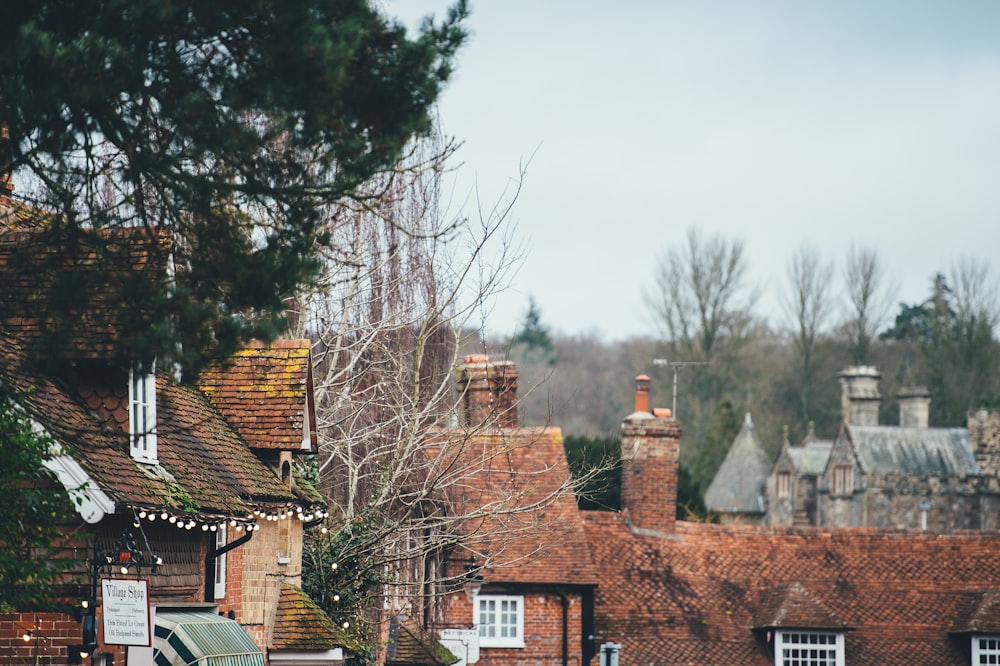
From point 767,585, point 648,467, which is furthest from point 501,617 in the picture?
point 767,585

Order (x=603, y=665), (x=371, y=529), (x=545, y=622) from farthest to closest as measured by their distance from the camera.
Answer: (x=545, y=622) → (x=603, y=665) → (x=371, y=529)

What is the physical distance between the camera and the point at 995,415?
67.4 meters

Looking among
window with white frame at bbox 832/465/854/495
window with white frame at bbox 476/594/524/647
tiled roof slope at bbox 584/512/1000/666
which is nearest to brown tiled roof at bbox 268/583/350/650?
window with white frame at bbox 476/594/524/647

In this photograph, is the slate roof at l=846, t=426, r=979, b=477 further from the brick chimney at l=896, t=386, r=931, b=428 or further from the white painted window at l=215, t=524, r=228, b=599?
the white painted window at l=215, t=524, r=228, b=599

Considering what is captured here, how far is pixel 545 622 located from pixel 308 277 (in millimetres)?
21805

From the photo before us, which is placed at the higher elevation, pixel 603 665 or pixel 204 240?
pixel 204 240

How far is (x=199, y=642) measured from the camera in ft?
45.2

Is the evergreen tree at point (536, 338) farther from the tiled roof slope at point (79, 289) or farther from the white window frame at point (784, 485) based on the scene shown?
the tiled roof slope at point (79, 289)

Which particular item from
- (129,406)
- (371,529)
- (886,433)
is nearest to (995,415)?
(886,433)

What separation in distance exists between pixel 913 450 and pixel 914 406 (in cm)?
576

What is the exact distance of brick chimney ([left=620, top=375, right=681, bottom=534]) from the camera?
106 feet

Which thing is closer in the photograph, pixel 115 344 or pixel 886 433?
pixel 115 344

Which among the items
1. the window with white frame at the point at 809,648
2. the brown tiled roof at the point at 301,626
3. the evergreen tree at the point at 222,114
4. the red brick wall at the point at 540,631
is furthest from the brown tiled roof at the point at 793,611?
the evergreen tree at the point at 222,114

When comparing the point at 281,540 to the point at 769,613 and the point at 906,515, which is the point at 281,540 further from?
the point at 906,515
